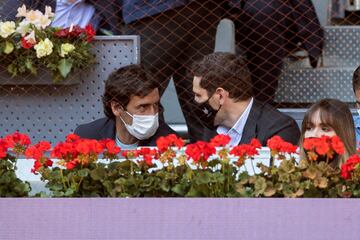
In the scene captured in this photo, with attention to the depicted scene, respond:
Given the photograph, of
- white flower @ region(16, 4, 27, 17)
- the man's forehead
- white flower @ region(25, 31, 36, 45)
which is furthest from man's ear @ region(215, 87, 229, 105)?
white flower @ region(16, 4, 27, 17)

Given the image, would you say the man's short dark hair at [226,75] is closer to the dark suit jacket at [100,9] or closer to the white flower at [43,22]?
the dark suit jacket at [100,9]

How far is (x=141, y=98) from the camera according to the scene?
19.6ft

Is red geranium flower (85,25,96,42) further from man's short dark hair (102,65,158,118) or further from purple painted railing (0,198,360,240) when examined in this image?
purple painted railing (0,198,360,240)

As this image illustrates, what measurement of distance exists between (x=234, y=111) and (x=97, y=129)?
75 cm

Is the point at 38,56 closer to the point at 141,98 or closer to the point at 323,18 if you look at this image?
the point at 141,98

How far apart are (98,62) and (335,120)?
1.62m

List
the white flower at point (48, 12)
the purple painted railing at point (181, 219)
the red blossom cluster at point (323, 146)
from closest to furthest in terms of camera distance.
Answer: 1. the purple painted railing at point (181, 219)
2. the red blossom cluster at point (323, 146)
3. the white flower at point (48, 12)

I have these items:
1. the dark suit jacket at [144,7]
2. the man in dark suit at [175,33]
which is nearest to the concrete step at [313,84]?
the man in dark suit at [175,33]

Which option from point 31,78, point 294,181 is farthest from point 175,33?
point 294,181

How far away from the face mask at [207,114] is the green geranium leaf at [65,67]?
0.74 metres

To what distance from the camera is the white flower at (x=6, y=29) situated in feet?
20.2

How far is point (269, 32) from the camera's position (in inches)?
267

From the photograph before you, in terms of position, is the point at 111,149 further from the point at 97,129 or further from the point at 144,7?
the point at 144,7

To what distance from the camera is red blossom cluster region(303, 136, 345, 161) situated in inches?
177
